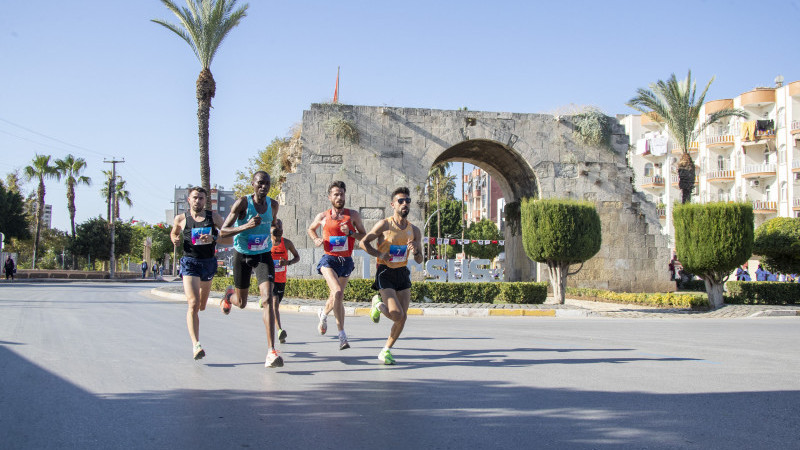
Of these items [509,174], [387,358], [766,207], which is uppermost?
[766,207]

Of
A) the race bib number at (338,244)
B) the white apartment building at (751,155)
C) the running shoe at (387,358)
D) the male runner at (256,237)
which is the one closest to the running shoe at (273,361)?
the male runner at (256,237)

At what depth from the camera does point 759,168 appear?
54.0 m

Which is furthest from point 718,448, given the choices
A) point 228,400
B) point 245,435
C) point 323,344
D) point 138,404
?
point 323,344

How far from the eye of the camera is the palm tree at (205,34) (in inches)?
886

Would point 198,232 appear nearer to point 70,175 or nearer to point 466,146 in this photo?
point 466,146

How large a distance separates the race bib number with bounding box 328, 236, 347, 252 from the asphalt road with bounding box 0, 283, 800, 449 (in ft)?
3.99

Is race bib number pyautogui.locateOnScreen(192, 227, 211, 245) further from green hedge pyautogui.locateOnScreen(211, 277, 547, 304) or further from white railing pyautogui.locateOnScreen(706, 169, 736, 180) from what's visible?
white railing pyautogui.locateOnScreen(706, 169, 736, 180)

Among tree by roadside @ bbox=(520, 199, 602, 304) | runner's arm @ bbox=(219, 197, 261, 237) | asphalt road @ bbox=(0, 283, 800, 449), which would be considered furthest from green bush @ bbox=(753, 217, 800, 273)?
runner's arm @ bbox=(219, 197, 261, 237)

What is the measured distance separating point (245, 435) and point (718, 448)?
279 centimetres

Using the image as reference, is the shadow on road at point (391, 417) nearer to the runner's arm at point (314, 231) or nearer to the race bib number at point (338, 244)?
the race bib number at point (338, 244)

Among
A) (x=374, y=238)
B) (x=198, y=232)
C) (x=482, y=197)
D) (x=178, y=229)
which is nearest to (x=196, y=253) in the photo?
(x=198, y=232)

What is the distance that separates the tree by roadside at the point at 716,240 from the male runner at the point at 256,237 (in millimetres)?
12603

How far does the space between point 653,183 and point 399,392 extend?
2502 inches

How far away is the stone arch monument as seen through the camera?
20.4 metres
